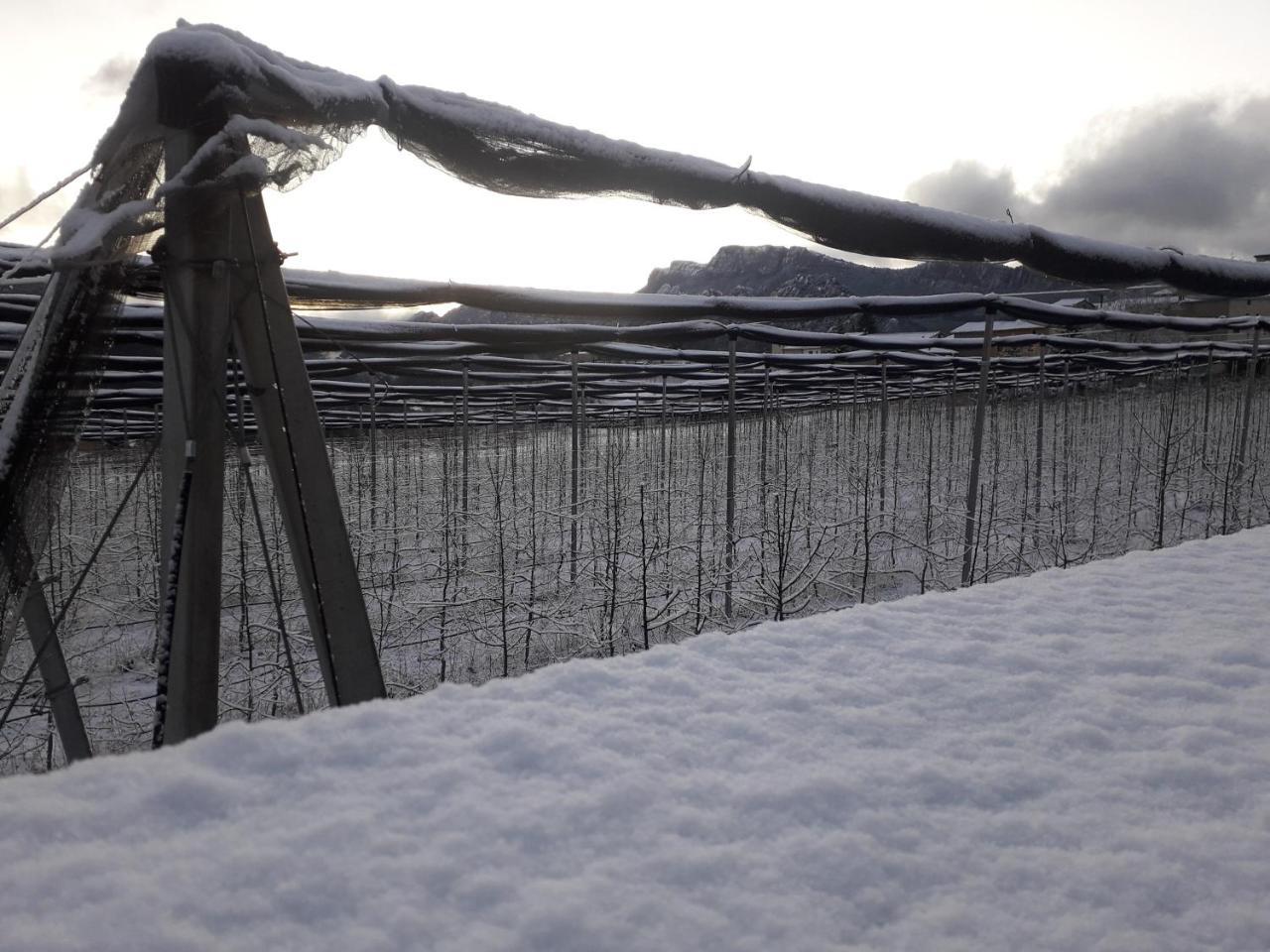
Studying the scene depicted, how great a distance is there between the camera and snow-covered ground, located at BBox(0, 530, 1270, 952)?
104 cm

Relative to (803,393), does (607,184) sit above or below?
above

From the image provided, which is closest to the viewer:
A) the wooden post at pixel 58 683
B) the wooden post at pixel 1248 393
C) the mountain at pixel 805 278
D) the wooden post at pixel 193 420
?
the wooden post at pixel 193 420

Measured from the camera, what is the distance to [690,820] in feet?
4.20

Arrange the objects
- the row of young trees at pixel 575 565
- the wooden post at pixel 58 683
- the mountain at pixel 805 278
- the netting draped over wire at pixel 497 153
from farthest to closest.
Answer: the mountain at pixel 805 278
the row of young trees at pixel 575 565
the wooden post at pixel 58 683
the netting draped over wire at pixel 497 153

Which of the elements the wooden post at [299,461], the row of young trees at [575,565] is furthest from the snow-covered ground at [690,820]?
the row of young trees at [575,565]

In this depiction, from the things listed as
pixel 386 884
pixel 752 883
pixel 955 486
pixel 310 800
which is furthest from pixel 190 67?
pixel 955 486

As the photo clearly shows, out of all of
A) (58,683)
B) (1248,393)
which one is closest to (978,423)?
(58,683)

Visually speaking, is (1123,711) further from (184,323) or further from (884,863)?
(184,323)

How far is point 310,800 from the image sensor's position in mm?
1288

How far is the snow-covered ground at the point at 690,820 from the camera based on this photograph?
1.04 metres

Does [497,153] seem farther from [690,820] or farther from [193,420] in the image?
[690,820]

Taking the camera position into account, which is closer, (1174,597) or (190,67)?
(190,67)

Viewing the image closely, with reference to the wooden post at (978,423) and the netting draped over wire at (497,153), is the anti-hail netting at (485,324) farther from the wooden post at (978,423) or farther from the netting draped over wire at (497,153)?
the wooden post at (978,423)

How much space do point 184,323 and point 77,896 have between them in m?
1.46
